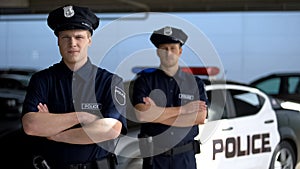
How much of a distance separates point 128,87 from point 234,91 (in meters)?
1.65

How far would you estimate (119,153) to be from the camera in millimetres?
4238

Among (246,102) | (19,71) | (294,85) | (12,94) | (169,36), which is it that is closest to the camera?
(169,36)

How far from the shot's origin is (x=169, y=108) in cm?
368

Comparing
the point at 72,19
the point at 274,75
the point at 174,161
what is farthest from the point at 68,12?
the point at 274,75

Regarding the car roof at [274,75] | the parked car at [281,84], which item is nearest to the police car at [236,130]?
the parked car at [281,84]

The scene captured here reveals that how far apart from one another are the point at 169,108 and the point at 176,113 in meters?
0.07

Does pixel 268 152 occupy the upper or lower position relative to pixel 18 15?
lower

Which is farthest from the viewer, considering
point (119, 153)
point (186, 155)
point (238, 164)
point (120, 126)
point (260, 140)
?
point (260, 140)

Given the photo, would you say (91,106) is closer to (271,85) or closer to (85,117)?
(85,117)

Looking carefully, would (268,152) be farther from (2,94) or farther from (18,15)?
(18,15)

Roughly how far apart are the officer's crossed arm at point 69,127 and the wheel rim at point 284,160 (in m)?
3.36

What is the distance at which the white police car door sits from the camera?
489 centimetres

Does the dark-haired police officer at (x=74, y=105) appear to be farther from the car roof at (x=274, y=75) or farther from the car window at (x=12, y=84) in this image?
the car window at (x=12, y=84)

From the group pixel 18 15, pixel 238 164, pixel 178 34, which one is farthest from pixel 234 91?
pixel 18 15
